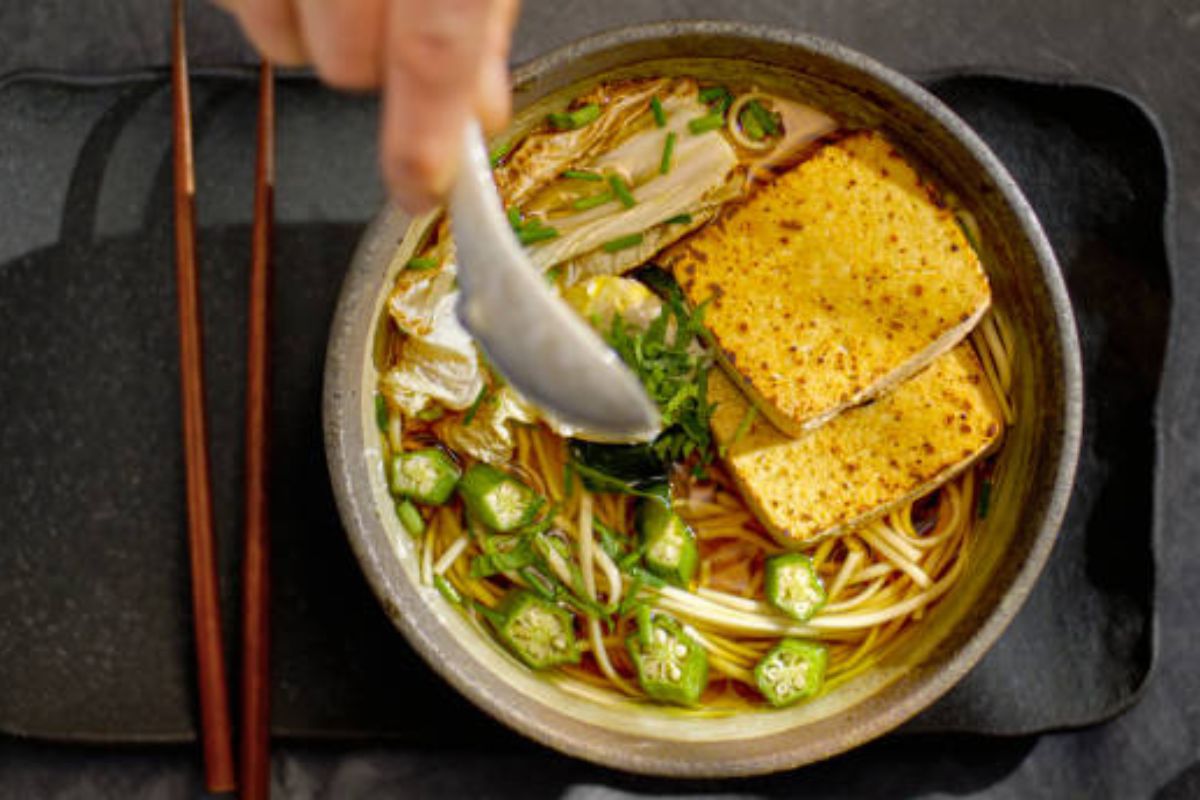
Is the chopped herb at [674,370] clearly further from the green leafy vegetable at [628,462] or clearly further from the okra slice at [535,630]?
the okra slice at [535,630]

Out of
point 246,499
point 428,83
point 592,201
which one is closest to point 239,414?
point 246,499

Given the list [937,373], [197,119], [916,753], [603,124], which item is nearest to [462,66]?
[603,124]

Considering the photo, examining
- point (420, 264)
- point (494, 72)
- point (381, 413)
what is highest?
A: point (494, 72)

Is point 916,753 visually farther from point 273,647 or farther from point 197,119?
point 197,119

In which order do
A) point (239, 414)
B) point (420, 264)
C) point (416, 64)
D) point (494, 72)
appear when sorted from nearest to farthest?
point (416, 64) < point (494, 72) < point (420, 264) < point (239, 414)

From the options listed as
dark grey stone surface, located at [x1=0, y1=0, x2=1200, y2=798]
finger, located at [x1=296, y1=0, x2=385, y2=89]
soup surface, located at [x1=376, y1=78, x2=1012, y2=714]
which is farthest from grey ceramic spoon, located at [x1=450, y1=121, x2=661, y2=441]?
dark grey stone surface, located at [x1=0, y1=0, x2=1200, y2=798]

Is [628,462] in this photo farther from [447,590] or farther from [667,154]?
[667,154]

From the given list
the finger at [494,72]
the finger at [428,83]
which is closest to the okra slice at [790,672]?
the finger at [494,72]
